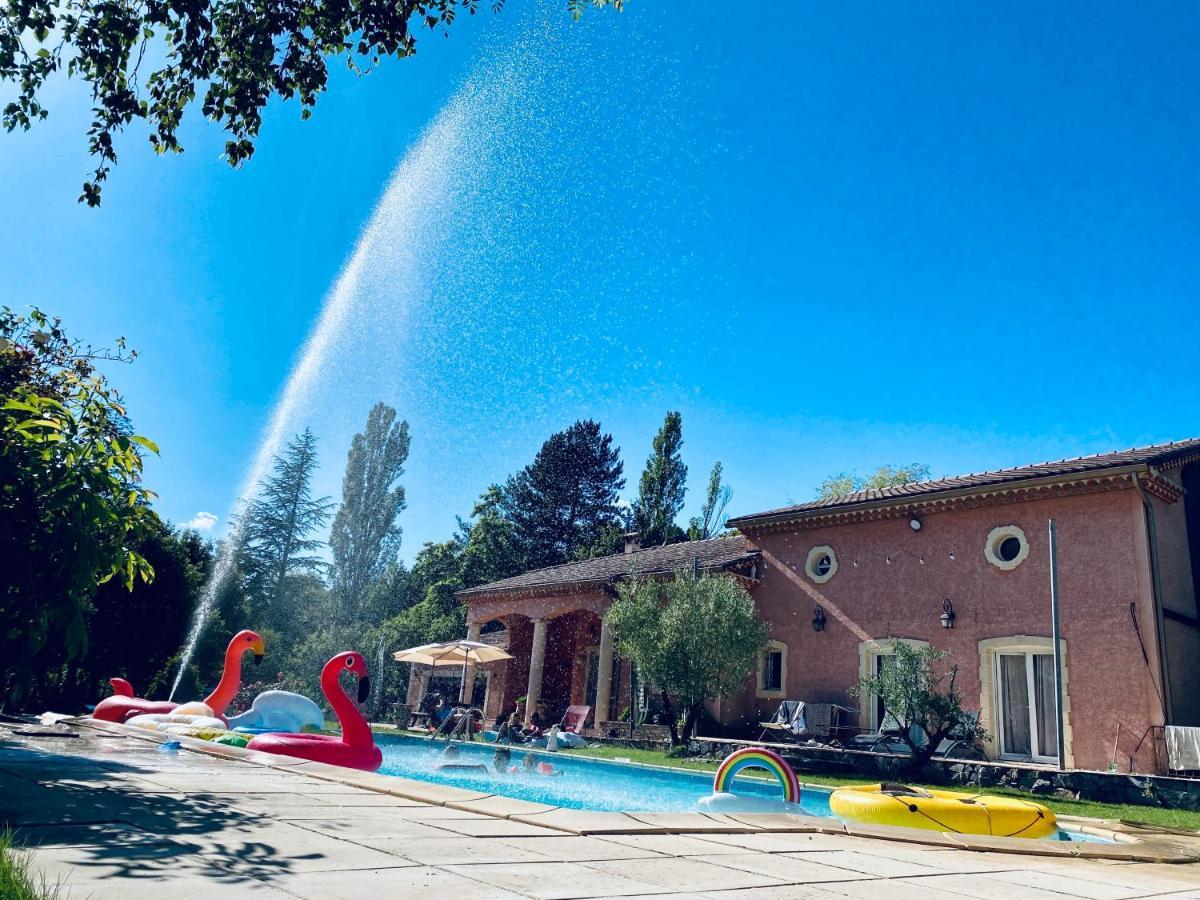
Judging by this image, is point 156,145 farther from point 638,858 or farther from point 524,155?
point 524,155

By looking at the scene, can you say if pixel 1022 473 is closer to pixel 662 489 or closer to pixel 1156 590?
pixel 1156 590

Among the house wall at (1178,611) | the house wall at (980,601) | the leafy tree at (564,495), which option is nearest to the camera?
the house wall at (980,601)

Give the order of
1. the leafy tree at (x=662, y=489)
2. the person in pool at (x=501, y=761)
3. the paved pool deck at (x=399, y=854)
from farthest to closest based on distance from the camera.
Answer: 1. the leafy tree at (x=662, y=489)
2. the person in pool at (x=501, y=761)
3. the paved pool deck at (x=399, y=854)

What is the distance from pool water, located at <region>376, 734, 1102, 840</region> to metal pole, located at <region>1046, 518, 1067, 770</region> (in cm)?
477

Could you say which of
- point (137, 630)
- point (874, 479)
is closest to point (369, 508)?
point (137, 630)

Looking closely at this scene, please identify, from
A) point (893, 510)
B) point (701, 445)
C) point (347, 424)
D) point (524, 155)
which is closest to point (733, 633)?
point (893, 510)

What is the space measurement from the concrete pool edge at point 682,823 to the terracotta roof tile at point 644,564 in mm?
13713

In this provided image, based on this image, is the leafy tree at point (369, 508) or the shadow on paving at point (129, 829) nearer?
the shadow on paving at point (129, 829)

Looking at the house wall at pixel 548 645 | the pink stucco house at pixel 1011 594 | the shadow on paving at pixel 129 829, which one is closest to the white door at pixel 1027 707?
the pink stucco house at pixel 1011 594

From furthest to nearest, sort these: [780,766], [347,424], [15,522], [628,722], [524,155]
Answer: [347,424] → [628,722] → [524,155] → [780,766] → [15,522]

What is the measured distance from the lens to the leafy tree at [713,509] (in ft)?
138

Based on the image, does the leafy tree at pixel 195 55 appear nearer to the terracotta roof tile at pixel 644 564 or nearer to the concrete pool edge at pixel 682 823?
the concrete pool edge at pixel 682 823

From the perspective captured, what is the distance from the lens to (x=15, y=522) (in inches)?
168

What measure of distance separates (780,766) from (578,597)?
15.0 meters
